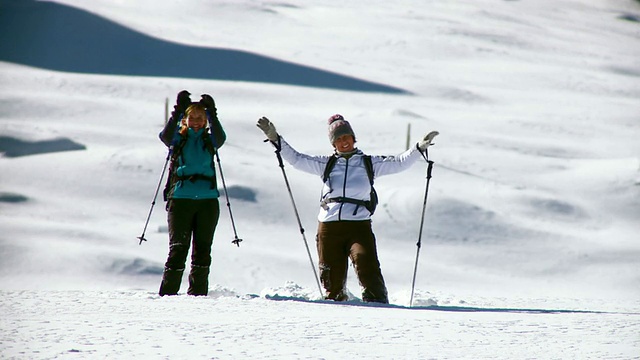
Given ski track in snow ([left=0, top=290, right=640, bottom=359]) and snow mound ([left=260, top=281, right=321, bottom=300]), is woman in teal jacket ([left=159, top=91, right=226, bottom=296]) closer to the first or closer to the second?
ski track in snow ([left=0, top=290, right=640, bottom=359])

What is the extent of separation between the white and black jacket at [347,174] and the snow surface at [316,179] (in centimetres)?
72

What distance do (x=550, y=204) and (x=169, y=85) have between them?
53.0 ft

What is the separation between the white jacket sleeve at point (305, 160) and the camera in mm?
7789

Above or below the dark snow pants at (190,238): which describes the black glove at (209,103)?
above

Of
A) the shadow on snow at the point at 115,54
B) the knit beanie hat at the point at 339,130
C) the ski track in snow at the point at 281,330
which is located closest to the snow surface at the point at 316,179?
the ski track in snow at the point at 281,330

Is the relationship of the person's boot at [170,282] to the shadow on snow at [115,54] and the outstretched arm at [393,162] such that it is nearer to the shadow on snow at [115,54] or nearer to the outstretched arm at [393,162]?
the outstretched arm at [393,162]

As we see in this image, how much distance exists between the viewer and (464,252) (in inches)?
671

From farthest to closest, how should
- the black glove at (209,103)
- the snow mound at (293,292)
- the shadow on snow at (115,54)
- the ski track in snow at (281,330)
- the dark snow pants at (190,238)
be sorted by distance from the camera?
1. the shadow on snow at (115,54)
2. the snow mound at (293,292)
3. the black glove at (209,103)
4. the dark snow pants at (190,238)
5. the ski track in snow at (281,330)

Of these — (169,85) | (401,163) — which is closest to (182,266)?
(401,163)

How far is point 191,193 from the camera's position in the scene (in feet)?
24.0

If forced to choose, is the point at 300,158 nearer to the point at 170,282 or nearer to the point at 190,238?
the point at 190,238

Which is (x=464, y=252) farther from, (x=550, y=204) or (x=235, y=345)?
(x=235, y=345)

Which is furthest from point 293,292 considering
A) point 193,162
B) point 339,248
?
point 193,162

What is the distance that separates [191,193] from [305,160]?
0.98 meters
